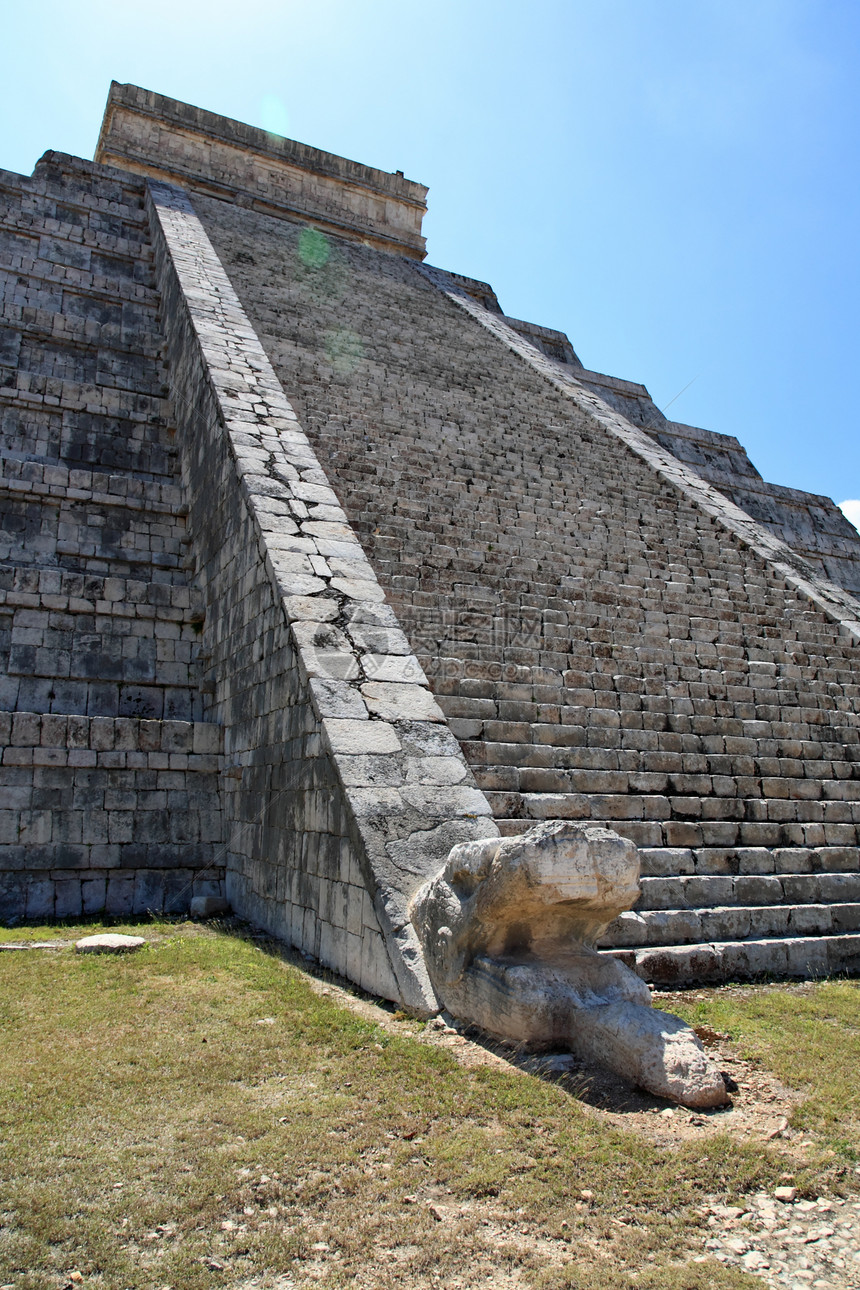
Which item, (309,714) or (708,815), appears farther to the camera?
(708,815)

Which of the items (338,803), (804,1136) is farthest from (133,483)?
(804,1136)

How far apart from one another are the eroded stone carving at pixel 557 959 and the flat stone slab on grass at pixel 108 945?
2.18m

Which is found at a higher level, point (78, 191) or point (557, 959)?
point (78, 191)

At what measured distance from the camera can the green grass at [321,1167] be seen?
6.89ft

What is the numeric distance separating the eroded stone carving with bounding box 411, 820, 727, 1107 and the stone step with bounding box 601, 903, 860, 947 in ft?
3.59

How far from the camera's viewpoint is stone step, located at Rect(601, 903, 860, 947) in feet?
15.6

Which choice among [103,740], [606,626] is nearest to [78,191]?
[103,740]

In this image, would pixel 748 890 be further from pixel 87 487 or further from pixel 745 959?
pixel 87 487

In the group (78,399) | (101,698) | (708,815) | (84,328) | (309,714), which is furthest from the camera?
(84,328)

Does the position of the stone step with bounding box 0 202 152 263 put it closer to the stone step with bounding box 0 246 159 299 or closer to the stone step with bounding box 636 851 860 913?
the stone step with bounding box 0 246 159 299

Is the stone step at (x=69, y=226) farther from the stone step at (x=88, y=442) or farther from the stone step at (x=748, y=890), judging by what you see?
the stone step at (x=748, y=890)

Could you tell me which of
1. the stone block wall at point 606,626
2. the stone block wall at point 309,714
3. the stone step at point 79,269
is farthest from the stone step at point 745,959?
the stone step at point 79,269

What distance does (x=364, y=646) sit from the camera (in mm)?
5332

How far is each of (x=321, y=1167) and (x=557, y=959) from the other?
1.40m
